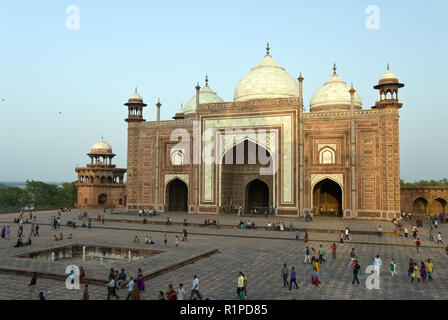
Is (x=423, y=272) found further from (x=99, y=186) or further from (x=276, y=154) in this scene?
(x=99, y=186)

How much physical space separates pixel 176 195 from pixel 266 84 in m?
13.3

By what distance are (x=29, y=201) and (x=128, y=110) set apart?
108 feet

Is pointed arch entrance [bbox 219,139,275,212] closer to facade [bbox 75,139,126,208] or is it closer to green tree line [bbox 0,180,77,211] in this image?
facade [bbox 75,139,126,208]

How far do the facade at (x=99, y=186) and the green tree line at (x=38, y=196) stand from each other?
53.3 feet

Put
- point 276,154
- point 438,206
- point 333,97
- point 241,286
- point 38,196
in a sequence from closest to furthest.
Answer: point 241,286
point 276,154
point 438,206
point 333,97
point 38,196

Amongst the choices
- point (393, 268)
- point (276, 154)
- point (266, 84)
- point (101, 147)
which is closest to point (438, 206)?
point (276, 154)

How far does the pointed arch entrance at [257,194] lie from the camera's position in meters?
33.3

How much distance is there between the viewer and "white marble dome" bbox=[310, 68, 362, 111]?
107ft

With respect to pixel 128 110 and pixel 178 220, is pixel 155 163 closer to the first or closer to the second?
pixel 128 110

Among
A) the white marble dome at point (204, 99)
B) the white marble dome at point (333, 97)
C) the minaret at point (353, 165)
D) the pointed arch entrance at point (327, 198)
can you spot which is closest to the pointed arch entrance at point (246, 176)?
the pointed arch entrance at point (327, 198)

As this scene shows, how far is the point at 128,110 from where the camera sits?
3466 cm

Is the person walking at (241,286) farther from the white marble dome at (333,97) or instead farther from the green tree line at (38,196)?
the green tree line at (38,196)

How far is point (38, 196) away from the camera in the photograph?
183 feet
